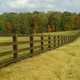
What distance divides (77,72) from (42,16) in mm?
119521

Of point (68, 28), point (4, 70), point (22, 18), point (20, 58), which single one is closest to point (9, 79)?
point (4, 70)

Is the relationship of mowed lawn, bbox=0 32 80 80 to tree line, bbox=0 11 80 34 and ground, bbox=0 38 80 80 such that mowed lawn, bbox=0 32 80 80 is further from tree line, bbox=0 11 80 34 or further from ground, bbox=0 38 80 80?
tree line, bbox=0 11 80 34

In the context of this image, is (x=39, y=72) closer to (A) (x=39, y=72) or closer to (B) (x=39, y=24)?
(A) (x=39, y=72)

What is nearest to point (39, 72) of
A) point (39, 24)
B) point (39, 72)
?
point (39, 72)

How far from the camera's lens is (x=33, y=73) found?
30.2 ft

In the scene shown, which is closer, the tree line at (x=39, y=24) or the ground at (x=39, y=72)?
the ground at (x=39, y=72)

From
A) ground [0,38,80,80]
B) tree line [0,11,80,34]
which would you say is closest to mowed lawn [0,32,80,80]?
ground [0,38,80,80]

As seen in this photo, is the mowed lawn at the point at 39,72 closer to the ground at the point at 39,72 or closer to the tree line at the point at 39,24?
the ground at the point at 39,72

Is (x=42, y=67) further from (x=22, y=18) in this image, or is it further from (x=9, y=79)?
(x=22, y=18)

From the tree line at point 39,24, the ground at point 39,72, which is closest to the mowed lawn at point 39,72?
the ground at point 39,72

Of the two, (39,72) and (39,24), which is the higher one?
(39,72)

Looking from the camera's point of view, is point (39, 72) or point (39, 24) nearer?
point (39, 72)

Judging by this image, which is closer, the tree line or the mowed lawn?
the mowed lawn

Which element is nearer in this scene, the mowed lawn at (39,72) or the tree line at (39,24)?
the mowed lawn at (39,72)
